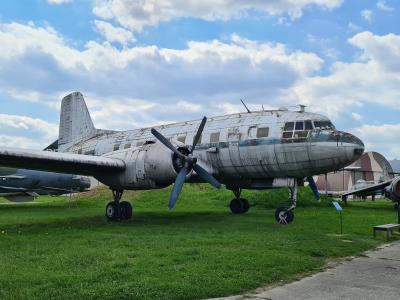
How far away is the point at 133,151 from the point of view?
58.0ft

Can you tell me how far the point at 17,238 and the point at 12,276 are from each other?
5.45 m

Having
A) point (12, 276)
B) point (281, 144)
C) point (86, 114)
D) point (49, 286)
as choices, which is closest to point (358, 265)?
point (49, 286)

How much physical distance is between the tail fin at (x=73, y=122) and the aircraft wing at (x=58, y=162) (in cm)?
828

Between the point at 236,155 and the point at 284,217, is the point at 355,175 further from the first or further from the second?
the point at 284,217

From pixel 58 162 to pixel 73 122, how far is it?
1098 cm

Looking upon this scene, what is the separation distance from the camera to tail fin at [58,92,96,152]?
86.2 feet

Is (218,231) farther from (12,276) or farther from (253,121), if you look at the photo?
(12,276)

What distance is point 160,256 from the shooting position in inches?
375

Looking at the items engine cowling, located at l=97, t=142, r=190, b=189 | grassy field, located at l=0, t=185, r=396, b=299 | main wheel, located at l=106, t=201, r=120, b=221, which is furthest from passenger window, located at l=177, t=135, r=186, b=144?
grassy field, located at l=0, t=185, r=396, b=299

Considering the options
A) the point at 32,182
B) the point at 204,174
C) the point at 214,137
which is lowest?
the point at 32,182

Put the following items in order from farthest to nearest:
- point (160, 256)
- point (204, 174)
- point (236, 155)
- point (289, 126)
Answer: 1. point (236, 155)
2. point (204, 174)
3. point (289, 126)
4. point (160, 256)

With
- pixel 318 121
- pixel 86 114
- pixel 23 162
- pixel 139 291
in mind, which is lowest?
pixel 139 291

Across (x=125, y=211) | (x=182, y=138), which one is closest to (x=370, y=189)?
(x=182, y=138)

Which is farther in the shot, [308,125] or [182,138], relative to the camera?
[182,138]
